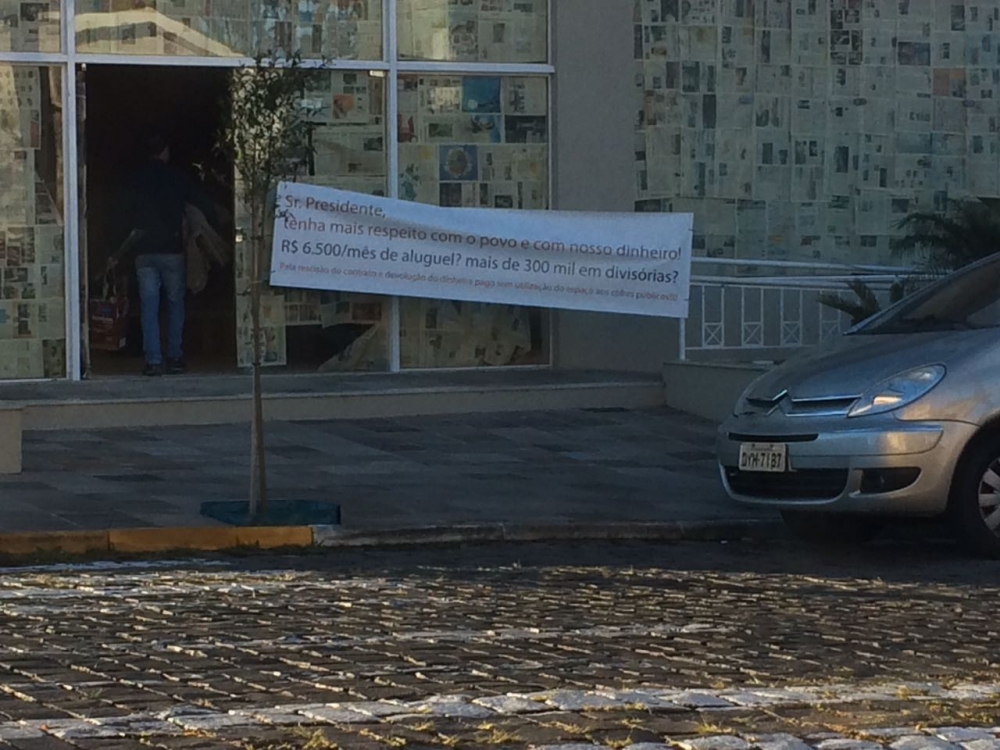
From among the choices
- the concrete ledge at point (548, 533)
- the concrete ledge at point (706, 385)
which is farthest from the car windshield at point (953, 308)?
the concrete ledge at point (706, 385)

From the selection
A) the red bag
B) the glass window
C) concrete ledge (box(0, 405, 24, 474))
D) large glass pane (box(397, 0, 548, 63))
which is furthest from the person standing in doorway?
concrete ledge (box(0, 405, 24, 474))

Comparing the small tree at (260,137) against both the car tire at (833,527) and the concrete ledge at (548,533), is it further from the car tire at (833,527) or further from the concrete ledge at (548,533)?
the car tire at (833,527)

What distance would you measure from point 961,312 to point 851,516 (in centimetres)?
121

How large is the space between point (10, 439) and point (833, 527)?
4.82 m

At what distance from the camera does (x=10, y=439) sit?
1172cm

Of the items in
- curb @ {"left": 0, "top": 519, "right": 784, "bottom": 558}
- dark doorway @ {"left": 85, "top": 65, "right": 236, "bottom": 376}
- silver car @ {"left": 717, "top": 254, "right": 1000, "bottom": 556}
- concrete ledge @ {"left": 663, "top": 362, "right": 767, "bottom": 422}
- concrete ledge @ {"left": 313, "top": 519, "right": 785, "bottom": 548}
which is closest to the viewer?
silver car @ {"left": 717, "top": 254, "right": 1000, "bottom": 556}

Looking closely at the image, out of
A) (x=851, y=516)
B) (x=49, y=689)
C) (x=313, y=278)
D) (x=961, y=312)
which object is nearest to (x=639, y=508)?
(x=851, y=516)

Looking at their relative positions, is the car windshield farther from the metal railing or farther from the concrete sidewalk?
the metal railing

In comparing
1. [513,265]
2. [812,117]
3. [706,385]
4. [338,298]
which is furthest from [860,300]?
[338,298]

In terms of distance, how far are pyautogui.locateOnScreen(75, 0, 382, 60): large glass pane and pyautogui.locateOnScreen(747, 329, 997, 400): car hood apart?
6304mm

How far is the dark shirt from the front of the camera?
49.4 ft

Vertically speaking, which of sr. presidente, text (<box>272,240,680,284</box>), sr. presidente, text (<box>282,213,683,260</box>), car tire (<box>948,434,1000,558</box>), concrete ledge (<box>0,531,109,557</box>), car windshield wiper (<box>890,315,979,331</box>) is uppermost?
sr. presidente, text (<box>282,213,683,260</box>)

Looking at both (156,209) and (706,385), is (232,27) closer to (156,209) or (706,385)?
(156,209)

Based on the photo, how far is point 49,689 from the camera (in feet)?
19.8
